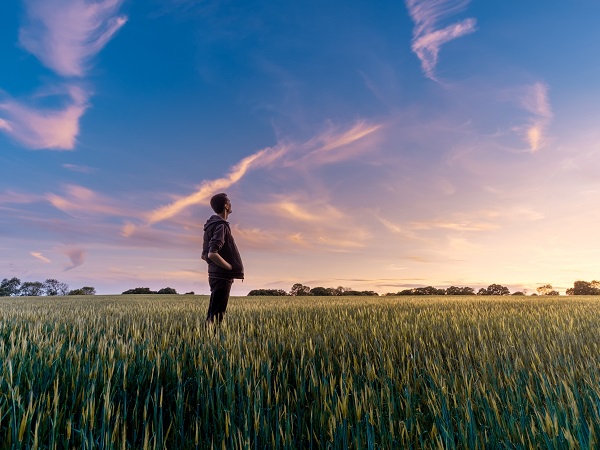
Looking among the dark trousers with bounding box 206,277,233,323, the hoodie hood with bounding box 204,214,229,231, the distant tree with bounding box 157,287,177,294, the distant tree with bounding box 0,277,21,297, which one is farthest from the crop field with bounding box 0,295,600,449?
the distant tree with bounding box 0,277,21,297

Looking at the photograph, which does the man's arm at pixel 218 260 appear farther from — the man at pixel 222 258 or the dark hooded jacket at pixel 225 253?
the dark hooded jacket at pixel 225 253

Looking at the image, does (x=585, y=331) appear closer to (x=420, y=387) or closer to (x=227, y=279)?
(x=420, y=387)

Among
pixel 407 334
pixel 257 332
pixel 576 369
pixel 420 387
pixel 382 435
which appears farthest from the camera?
pixel 257 332

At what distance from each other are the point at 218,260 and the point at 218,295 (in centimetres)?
78

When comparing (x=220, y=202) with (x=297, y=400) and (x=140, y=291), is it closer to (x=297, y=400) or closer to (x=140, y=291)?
(x=297, y=400)

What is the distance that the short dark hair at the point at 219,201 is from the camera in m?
5.69

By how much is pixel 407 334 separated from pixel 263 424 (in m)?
3.50

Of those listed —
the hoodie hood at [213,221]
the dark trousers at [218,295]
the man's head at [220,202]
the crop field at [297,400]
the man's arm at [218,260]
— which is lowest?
the crop field at [297,400]

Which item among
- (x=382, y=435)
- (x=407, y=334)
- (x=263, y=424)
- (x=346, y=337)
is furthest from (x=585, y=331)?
(x=263, y=424)

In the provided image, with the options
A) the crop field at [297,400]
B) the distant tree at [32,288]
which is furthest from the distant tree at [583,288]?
the distant tree at [32,288]

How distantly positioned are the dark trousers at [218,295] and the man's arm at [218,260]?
13.8 inches

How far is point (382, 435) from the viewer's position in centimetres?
192

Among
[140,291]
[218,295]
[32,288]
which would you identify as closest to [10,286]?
[32,288]

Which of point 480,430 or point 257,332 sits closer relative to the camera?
point 480,430
